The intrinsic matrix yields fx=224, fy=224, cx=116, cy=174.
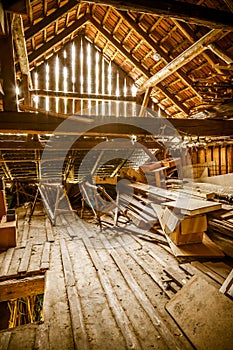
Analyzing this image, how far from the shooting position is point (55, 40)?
24.7ft

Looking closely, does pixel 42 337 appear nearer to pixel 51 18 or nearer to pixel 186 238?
pixel 186 238

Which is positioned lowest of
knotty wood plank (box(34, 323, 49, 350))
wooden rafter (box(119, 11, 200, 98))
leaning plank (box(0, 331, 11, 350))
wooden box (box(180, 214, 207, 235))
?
knotty wood plank (box(34, 323, 49, 350))

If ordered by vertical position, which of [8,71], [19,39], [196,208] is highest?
[19,39]

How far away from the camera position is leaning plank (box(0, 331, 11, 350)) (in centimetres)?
252

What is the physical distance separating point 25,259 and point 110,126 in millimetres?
3266

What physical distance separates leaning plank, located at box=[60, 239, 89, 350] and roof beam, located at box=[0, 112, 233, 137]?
2.52m

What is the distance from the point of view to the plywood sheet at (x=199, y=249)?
4.52 metres

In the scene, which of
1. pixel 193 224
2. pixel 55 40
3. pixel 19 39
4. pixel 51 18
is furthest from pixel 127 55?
pixel 193 224

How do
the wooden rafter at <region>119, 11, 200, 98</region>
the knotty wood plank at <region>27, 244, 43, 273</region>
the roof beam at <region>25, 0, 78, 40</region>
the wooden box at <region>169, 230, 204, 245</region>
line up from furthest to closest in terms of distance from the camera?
1. the wooden rafter at <region>119, 11, 200, 98</region>
2. the roof beam at <region>25, 0, 78, 40</region>
3. the wooden box at <region>169, 230, 204, 245</region>
4. the knotty wood plank at <region>27, 244, 43, 273</region>

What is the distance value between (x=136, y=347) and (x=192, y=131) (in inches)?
139

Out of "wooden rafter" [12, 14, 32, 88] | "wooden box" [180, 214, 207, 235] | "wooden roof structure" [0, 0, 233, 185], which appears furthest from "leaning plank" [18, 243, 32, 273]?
"wooden rafter" [12, 14, 32, 88]

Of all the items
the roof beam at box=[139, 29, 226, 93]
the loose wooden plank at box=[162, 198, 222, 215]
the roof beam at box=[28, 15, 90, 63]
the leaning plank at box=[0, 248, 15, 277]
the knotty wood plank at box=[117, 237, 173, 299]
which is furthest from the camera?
the roof beam at box=[28, 15, 90, 63]

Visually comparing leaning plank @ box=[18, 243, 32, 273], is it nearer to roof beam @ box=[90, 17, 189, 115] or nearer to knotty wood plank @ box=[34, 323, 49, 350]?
knotty wood plank @ box=[34, 323, 49, 350]

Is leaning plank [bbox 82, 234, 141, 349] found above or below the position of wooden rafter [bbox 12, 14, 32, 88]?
below
